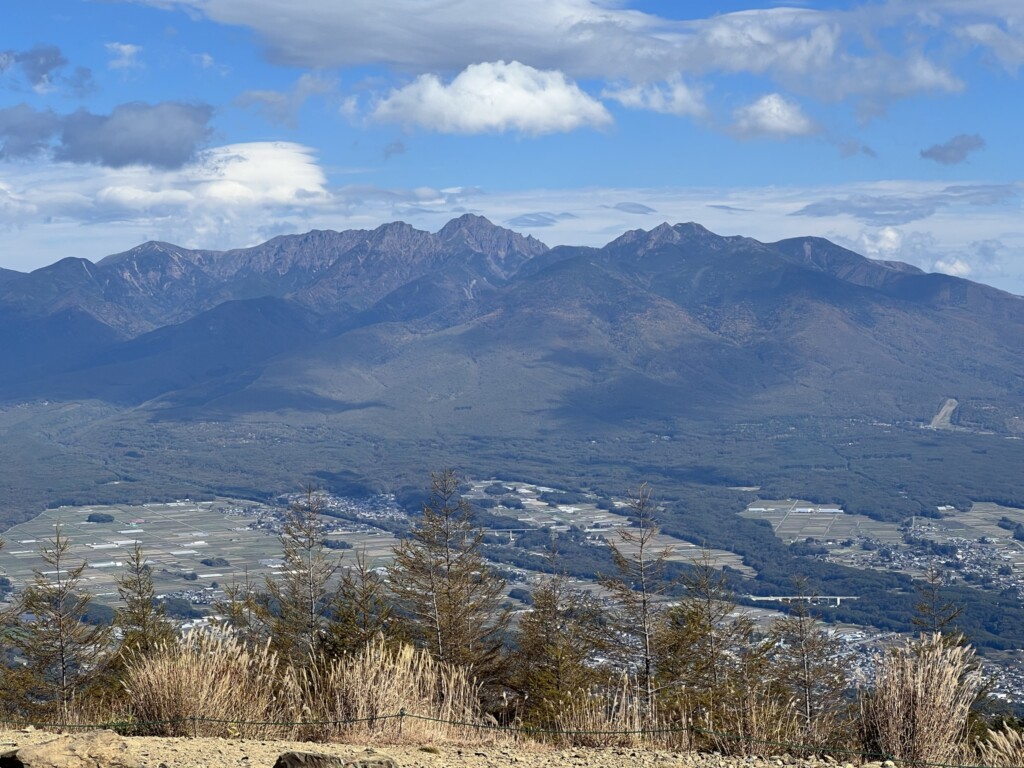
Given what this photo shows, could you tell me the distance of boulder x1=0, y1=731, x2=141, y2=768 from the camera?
7449mm

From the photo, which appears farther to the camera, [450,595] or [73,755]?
[450,595]

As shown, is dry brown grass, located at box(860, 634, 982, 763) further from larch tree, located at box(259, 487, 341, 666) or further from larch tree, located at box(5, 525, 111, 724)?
larch tree, located at box(5, 525, 111, 724)

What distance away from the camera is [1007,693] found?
40750 mm

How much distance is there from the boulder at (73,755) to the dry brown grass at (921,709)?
5420 mm

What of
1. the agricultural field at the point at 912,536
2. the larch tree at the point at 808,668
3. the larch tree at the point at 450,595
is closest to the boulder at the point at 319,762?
the larch tree at the point at 450,595

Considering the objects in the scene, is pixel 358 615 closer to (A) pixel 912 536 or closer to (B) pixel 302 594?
(B) pixel 302 594

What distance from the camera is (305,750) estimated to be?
857cm

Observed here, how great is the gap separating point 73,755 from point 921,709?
598 cm

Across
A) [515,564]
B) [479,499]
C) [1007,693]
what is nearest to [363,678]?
[1007,693]

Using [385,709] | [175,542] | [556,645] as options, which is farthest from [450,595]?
[175,542]

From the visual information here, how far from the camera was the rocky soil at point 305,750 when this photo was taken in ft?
25.1

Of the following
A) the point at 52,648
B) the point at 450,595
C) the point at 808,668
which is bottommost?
the point at 808,668

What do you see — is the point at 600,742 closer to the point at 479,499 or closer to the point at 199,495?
the point at 479,499

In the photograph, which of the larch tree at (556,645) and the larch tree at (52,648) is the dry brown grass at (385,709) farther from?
the larch tree at (52,648)
